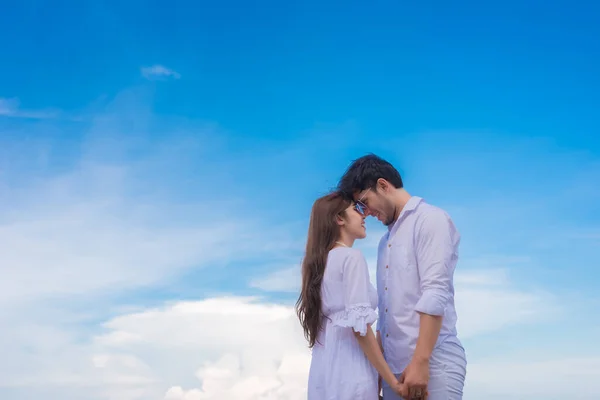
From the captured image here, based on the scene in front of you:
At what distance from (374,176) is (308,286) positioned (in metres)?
1.10

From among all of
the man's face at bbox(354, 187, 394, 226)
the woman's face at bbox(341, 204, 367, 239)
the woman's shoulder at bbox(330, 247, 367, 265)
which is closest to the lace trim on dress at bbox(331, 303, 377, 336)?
the woman's shoulder at bbox(330, 247, 367, 265)

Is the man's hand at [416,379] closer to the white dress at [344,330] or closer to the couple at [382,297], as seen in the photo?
the couple at [382,297]

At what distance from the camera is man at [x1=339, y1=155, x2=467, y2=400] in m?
4.93

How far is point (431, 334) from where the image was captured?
489 centimetres

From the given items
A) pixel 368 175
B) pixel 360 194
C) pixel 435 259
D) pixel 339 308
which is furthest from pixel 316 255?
pixel 435 259

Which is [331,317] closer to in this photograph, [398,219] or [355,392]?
[355,392]

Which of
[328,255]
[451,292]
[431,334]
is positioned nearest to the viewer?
[431,334]

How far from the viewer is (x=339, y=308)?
543 centimetres

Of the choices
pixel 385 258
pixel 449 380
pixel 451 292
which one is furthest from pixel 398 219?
pixel 449 380

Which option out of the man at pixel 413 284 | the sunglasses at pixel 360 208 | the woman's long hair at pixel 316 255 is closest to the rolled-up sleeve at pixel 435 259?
the man at pixel 413 284

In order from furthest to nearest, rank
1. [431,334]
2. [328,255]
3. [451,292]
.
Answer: [328,255] < [451,292] < [431,334]

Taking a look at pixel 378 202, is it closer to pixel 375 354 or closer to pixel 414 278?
pixel 414 278

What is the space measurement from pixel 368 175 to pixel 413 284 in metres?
1.02

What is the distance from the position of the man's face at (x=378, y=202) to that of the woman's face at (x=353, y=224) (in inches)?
4.6
